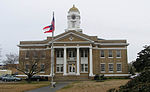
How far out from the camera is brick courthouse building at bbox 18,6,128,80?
4422 cm

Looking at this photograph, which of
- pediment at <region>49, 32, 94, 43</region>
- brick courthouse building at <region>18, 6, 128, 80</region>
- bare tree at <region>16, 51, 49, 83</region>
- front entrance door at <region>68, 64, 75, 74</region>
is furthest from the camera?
front entrance door at <region>68, 64, 75, 74</region>

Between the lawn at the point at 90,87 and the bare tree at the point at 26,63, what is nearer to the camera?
the lawn at the point at 90,87

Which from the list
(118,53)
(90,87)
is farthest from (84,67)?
(90,87)

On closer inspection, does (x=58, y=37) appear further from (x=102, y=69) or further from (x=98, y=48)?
(x=102, y=69)

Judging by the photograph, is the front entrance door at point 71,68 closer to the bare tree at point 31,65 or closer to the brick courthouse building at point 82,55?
the brick courthouse building at point 82,55

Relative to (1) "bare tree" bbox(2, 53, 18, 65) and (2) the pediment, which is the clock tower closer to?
(2) the pediment

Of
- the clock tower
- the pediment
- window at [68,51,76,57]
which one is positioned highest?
the clock tower

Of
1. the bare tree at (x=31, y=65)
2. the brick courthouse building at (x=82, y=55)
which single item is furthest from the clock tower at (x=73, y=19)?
the bare tree at (x=31, y=65)

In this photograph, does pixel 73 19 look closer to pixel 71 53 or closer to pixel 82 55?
pixel 71 53

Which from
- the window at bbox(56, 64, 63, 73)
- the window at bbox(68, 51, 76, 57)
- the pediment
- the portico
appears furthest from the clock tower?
the window at bbox(56, 64, 63, 73)

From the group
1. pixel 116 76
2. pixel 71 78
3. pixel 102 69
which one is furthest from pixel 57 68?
pixel 116 76

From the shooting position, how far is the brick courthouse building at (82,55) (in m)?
44.2

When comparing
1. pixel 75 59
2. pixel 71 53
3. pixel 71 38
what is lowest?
pixel 75 59

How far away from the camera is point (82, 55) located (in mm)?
46688
